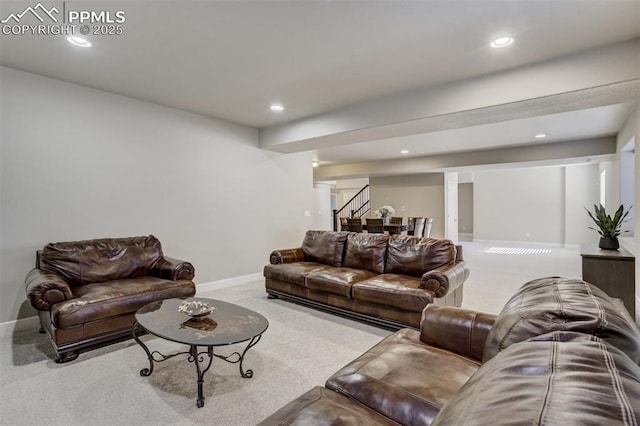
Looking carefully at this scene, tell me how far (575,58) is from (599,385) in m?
3.50

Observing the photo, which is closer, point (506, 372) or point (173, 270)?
point (506, 372)

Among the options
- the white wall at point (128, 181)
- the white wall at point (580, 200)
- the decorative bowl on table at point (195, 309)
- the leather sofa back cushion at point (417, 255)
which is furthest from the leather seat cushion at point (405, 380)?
the white wall at point (580, 200)

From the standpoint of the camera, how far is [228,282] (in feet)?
17.4

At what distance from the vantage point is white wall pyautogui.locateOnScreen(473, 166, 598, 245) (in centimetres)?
938

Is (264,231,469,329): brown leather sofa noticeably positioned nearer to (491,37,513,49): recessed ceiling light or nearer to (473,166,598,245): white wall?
(491,37,513,49): recessed ceiling light

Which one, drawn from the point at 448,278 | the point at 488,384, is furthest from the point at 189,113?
the point at 488,384

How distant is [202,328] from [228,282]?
10.2 ft

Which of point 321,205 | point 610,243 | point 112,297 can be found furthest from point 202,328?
point 321,205

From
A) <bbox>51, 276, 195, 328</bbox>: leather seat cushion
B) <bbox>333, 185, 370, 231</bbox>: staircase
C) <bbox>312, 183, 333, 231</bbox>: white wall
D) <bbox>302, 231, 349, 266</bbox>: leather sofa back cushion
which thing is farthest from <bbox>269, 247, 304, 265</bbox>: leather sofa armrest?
<bbox>333, 185, 370, 231</bbox>: staircase

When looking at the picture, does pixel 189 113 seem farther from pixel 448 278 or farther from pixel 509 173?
pixel 509 173

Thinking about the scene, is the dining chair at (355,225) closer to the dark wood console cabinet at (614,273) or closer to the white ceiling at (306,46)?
the white ceiling at (306,46)

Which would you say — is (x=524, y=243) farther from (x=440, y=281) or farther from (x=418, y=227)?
(x=440, y=281)

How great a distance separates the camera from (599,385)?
60 centimetres

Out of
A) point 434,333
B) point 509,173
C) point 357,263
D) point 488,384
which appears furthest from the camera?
point 509,173
